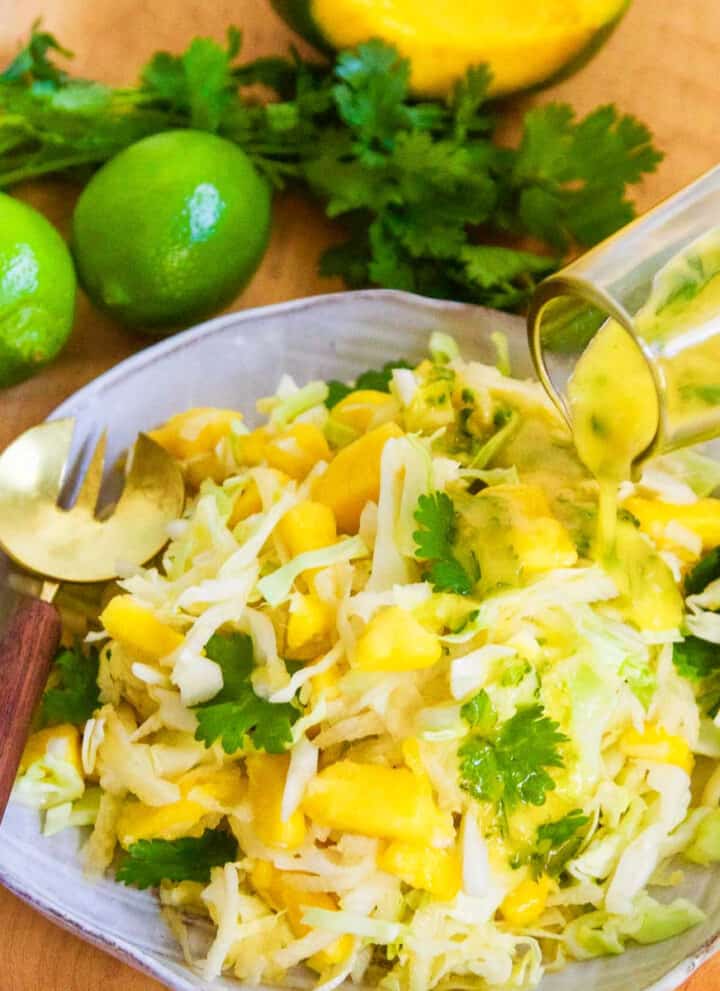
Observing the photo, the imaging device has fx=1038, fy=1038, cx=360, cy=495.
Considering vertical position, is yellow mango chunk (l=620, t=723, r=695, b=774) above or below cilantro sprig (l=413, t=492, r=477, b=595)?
below

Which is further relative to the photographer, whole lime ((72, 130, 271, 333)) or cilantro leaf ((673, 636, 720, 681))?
whole lime ((72, 130, 271, 333))

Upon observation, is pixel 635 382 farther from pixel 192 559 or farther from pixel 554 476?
pixel 192 559

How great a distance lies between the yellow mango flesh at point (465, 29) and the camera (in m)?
2.26

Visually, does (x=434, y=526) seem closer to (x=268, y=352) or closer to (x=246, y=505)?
(x=246, y=505)

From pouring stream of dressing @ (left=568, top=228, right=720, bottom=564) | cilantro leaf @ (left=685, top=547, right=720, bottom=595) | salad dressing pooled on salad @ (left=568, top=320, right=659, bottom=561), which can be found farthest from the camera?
cilantro leaf @ (left=685, top=547, right=720, bottom=595)

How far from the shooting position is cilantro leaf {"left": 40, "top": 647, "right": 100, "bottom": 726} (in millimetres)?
1728

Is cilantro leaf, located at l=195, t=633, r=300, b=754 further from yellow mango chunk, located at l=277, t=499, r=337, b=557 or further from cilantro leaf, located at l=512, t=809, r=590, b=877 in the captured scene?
cilantro leaf, located at l=512, t=809, r=590, b=877

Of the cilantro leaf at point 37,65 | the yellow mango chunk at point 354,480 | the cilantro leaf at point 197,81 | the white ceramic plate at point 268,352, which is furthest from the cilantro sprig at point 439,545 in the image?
the cilantro leaf at point 37,65

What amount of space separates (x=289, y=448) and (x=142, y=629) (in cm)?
43

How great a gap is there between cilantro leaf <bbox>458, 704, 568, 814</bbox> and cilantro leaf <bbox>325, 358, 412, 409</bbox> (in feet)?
2.52

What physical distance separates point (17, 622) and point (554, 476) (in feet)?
3.09

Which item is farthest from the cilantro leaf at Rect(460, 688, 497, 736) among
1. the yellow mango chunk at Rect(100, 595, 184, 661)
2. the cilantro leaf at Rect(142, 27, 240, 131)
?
the cilantro leaf at Rect(142, 27, 240, 131)

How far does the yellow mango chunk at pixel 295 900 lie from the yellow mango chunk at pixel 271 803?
0.06 meters

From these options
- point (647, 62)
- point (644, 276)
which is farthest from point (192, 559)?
point (647, 62)
